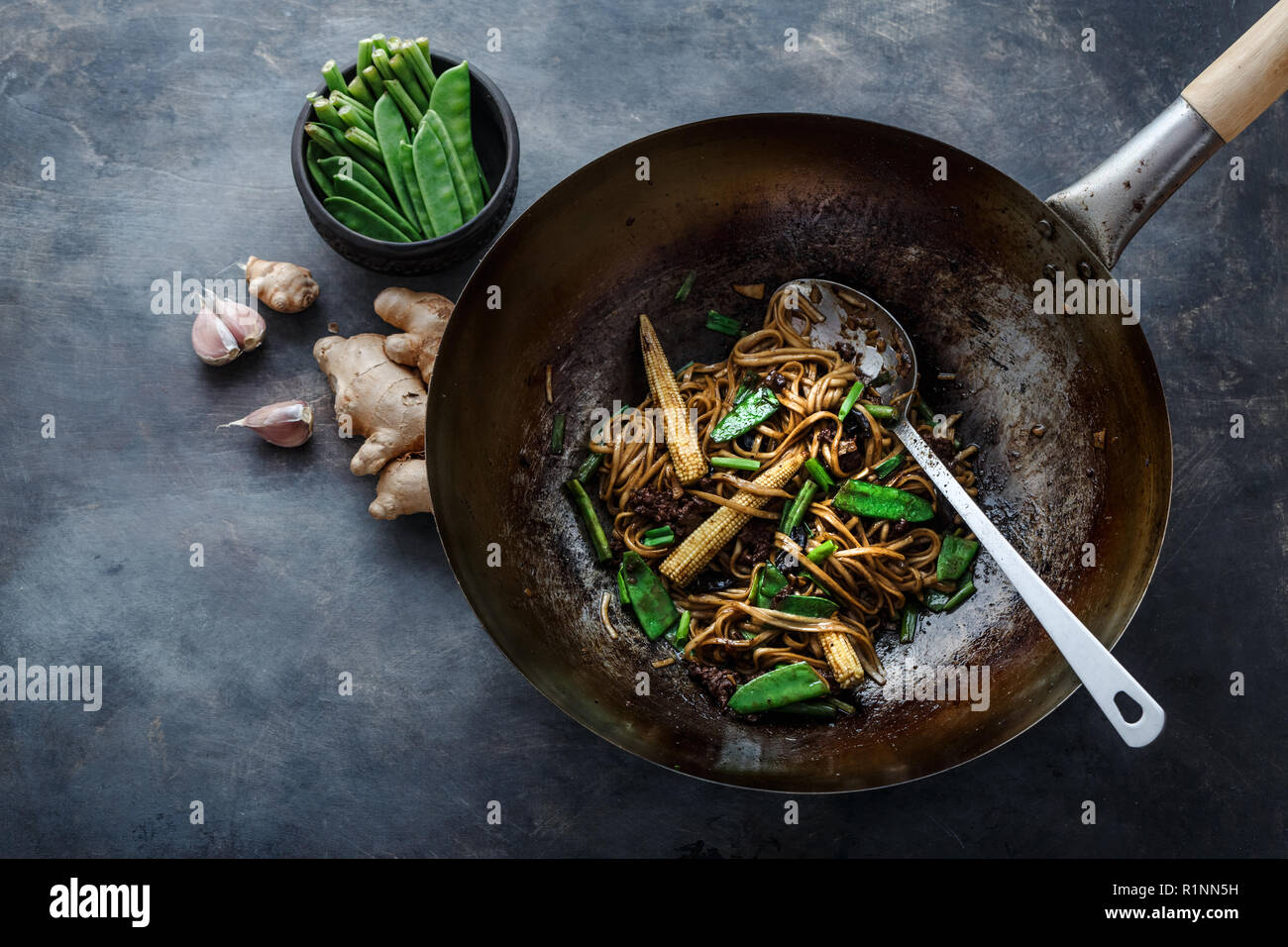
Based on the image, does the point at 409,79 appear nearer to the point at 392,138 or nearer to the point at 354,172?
the point at 392,138

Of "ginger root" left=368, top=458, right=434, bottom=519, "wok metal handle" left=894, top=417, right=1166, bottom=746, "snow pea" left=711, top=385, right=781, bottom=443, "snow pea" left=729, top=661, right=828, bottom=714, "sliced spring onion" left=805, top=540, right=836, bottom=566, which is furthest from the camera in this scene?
"ginger root" left=368, top=458, right=434, bottom=519

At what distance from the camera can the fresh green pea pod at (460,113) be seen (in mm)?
3492

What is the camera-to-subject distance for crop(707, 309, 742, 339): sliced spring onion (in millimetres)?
3635

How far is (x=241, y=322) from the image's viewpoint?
3.72 meters

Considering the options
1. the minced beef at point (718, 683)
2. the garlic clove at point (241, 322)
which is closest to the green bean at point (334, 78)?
the garlic clove at point (241, 322)

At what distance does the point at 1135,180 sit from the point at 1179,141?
173 mm

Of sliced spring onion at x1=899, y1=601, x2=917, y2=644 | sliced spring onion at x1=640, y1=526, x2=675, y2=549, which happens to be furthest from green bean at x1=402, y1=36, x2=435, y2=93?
sliced spring onion at x1=899, y1=601, x2=917, y2=644

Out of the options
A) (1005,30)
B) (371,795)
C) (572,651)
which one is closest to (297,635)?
(371,795)

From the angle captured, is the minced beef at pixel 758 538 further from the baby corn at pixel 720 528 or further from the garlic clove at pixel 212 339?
the garlic clove at pixel 212 339

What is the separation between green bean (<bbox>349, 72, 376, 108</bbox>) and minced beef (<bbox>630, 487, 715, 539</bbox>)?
75.1 inches

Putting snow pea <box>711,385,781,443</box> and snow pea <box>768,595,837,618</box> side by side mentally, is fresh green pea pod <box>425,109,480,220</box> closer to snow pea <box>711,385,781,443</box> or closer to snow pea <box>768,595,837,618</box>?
snow pea <box>711,385,781,443</box>

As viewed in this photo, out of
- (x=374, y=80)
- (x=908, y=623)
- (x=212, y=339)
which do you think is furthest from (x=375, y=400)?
(x=908, y=623)

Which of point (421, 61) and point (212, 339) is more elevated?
point (421, 61)
